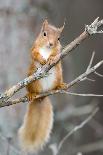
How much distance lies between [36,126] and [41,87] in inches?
10.0

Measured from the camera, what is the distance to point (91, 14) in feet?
17.2

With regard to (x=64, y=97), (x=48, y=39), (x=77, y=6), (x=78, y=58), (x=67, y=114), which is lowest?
(x=48, y=39)

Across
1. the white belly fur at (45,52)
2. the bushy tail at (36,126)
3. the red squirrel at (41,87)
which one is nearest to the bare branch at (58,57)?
the red squirrel at (41,87)

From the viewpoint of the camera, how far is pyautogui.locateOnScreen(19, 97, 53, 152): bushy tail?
265cm

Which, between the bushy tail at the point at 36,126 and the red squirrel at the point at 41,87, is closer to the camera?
the red squirrel at the point at 41,87

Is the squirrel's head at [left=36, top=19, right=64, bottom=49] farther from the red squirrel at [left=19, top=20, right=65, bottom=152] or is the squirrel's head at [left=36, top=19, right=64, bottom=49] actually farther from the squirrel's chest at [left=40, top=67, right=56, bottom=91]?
the squirrel's chest at [left=40, top=67, right=56, bottom=91]

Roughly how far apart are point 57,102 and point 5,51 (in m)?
0.51

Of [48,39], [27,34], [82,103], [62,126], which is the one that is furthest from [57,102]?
[48,39]

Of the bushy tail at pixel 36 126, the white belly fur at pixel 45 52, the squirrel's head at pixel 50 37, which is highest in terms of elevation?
the squirrel's head at pixel 50 37

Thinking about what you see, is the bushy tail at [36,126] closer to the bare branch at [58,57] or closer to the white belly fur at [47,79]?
the white belly fur at [47,79]

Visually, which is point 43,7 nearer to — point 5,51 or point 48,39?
point 5,51

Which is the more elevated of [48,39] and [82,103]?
[82,103]

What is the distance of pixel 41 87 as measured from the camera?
8.28 ft

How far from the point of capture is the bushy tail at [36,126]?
2646mm
